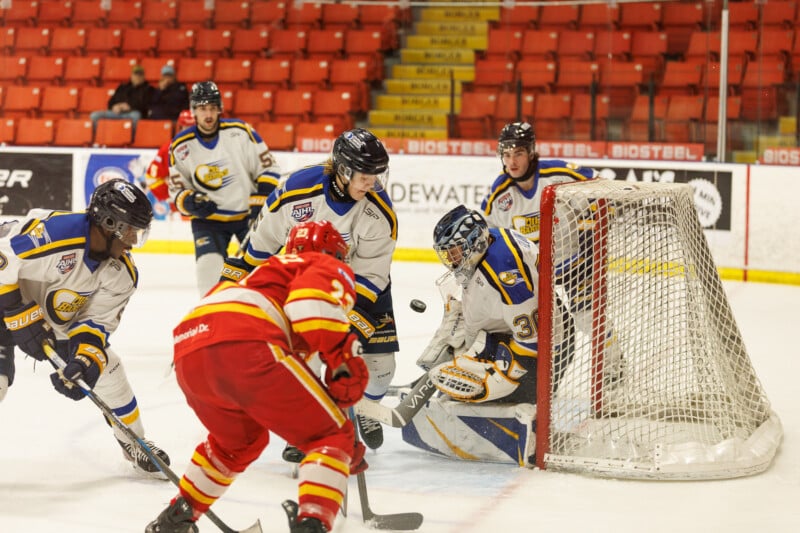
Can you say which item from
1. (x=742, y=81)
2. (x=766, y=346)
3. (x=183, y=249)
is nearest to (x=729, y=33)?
(x=742, y=81)

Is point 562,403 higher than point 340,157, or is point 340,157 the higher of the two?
point 340,157

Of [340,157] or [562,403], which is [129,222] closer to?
[340,157]

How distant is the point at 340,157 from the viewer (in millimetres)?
3607

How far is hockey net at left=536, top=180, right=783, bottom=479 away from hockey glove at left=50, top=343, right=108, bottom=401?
1402 millimetres

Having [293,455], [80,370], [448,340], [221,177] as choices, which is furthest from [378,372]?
[221,177]

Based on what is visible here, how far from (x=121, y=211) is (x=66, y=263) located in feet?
0.88

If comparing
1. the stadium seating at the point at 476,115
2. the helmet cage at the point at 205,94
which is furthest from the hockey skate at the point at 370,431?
the stadium seating at the point at 476,115

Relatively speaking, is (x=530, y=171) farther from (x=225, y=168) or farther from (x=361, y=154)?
(x=225, y=168)

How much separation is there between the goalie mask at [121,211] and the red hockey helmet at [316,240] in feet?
2.48

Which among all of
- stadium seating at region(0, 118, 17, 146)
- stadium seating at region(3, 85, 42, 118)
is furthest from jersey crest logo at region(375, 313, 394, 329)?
stadium seating at region(3, 85, 42, 118)

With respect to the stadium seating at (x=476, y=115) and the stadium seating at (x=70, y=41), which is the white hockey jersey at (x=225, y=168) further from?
the stadium seating at (x=70, y=41)

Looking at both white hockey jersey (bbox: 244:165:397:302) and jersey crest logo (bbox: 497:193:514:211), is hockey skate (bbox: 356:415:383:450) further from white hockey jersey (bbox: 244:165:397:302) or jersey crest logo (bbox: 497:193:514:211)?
jersey crest logo (bbox: 497:193:514:211)

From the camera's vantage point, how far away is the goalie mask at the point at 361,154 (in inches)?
140

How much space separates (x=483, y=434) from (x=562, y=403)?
0.29 m
